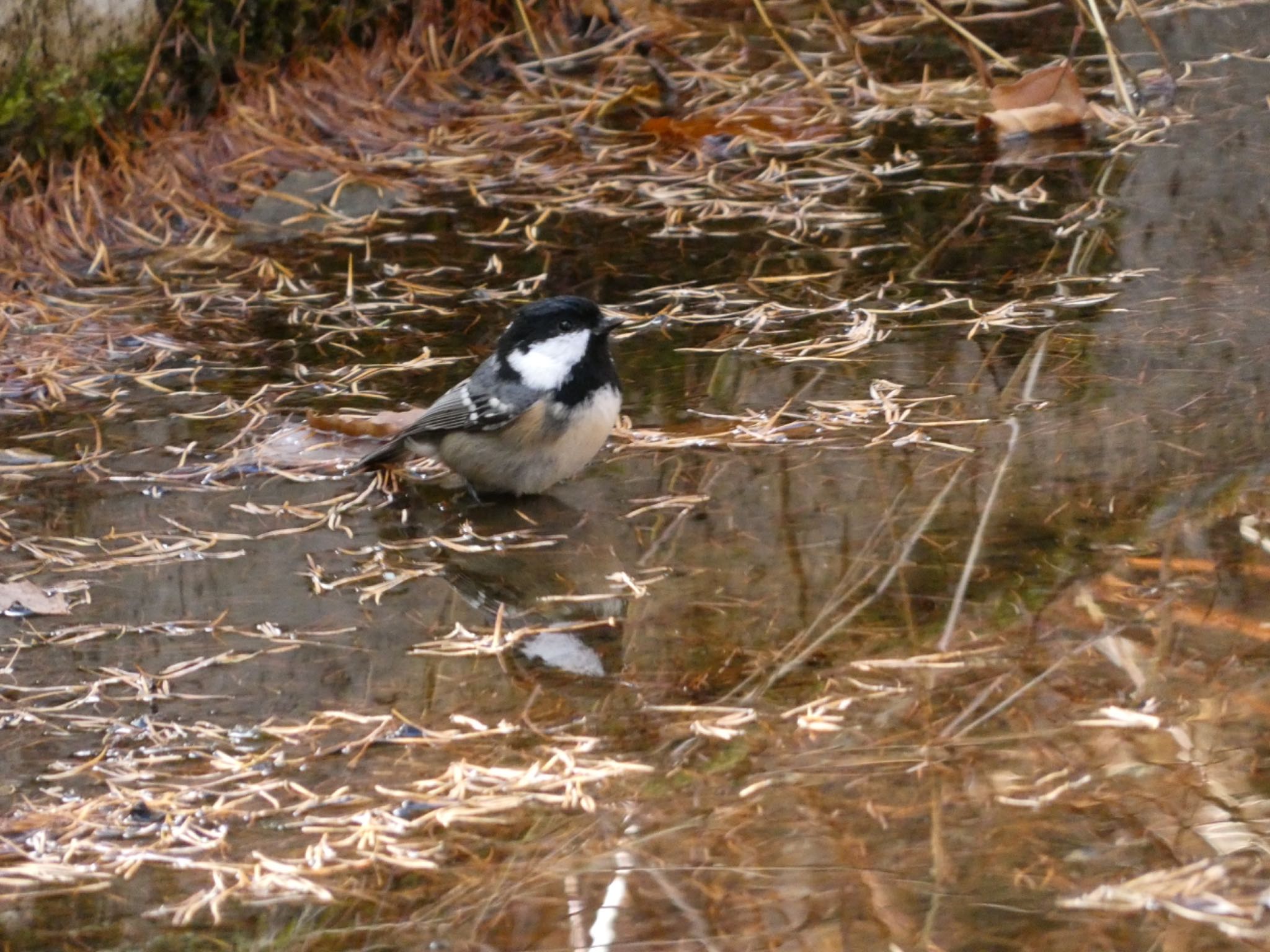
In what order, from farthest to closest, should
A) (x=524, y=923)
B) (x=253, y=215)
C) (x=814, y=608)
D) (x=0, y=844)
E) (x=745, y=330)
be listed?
1. (x=253, y=215)
2. (x=745, y=330)
3. (x=814, y=608)
4. (x=0, y=844)
5. (x=524, y=923)

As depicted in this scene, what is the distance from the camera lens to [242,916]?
2.65m

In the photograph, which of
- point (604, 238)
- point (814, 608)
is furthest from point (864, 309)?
point (814, 608)

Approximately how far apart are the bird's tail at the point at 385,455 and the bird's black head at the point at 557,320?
443 millimetres

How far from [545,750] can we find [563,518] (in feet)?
4.32

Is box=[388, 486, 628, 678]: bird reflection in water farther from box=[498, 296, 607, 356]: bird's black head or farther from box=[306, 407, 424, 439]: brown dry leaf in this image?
box=[498, 296, 607, 356]: bird's black head

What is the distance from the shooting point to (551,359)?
438 cm

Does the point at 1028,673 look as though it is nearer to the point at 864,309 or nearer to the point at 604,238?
the point at 864,309

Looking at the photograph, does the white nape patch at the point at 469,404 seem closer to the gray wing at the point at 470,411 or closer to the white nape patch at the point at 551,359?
the gray wing at the point at 470,411

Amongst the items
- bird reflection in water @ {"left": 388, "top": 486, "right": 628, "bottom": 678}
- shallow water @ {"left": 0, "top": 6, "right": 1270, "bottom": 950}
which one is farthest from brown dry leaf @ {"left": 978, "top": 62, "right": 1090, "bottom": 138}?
bird reflection in water @ {"left": 388, "top": 486, "right": 628, "bottom": 678}

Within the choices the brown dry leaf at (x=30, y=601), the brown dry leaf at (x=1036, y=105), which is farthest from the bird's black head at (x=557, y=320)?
the brown dry leaf at (x=1036, y=105)

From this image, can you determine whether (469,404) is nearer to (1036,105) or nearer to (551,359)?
(551,359)

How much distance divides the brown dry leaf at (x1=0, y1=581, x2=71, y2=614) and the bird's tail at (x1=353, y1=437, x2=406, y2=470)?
951mm

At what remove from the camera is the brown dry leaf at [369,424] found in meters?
4.70

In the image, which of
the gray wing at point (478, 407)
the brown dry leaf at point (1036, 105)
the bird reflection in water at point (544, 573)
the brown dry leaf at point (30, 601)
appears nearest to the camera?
the bird reflection in water at point (544, 573)
